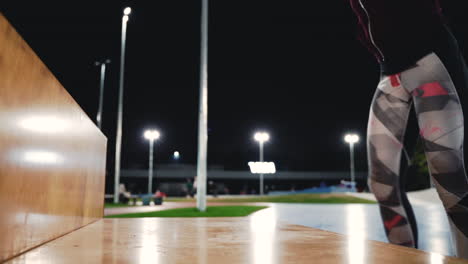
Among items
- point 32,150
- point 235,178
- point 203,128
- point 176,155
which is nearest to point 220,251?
point 32,150

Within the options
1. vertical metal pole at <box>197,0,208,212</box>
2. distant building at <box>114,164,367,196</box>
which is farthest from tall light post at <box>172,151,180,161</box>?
vertical metal pole at <box>197,0,208,212</box>

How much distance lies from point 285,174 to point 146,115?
28.9m

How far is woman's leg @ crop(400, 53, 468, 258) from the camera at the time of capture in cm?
209

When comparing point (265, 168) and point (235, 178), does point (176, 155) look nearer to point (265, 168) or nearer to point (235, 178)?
point (235, 178)

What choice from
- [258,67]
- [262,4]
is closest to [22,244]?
[262,4]

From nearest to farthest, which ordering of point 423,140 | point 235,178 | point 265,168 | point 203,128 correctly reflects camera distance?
point 423,140
point 203,128
point 265,168
point 235,178

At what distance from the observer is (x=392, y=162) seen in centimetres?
247

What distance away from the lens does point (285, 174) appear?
201 ft

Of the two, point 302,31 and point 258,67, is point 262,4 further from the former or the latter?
point 258,67

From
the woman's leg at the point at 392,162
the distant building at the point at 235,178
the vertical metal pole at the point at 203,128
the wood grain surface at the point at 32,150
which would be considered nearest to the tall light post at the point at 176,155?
the distant building at the point at 235,178

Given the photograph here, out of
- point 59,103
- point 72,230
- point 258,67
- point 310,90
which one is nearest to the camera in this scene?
point 59,103

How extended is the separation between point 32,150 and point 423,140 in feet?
7.47

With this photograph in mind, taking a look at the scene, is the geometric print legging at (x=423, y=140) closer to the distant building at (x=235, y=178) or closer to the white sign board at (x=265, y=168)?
the distant building at (x=235, y=178)

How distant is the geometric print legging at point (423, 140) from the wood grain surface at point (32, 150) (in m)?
2.15
